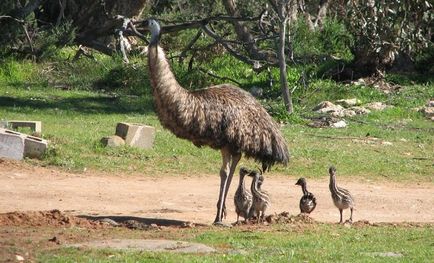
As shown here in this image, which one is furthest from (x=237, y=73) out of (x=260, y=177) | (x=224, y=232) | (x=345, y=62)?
(x=224, y=232)

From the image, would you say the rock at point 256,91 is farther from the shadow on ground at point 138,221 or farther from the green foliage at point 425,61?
the shadow on ground at point 138,221

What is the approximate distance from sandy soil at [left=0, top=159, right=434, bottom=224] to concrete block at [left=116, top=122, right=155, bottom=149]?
1.22 metres

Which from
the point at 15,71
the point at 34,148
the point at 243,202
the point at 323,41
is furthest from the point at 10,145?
the point at 323,41

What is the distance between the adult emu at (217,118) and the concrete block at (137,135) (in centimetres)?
452

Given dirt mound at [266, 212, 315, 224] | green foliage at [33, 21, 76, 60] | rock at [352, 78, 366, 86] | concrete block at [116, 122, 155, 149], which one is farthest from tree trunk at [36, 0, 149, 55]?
dirt mound at [266, 212, 315, 224]

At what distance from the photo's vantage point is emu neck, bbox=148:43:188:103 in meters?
11.1

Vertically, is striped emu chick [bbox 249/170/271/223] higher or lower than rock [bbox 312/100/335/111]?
lower

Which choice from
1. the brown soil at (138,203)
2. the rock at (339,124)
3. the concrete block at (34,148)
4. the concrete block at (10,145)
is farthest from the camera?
the rock at (339,124)

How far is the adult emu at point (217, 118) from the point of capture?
1117 centimetres

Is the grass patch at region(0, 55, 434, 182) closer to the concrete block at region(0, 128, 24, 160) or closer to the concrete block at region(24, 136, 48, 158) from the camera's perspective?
the concrete block at region(24, 136, 48, 158)

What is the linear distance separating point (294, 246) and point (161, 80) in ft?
7.86

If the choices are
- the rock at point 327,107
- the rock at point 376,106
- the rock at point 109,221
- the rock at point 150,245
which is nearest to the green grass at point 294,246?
the rock at point 150,245

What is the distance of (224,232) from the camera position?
10.6 m

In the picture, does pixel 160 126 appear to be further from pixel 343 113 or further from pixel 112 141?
pixel 343 113
